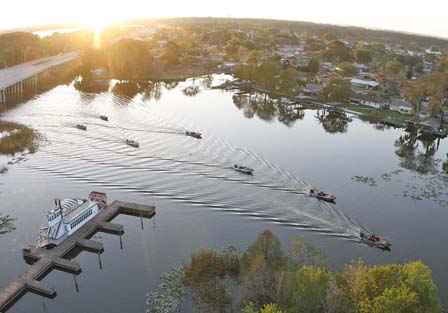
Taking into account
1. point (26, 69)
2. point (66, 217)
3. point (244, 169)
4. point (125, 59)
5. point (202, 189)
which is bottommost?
point (66, 217)

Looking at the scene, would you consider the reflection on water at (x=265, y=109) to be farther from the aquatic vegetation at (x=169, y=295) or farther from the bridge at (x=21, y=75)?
the bridge at (x=21, y=75)

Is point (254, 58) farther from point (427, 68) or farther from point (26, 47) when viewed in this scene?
point (26, 47)

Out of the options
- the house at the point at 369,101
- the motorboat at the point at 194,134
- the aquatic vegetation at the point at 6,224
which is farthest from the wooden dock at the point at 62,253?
the house at the point at 369,101

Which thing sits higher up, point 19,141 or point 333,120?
point 333,120

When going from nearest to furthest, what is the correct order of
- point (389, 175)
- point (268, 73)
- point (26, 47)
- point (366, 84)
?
point (389, 175) → point (268, 73) → point (366, 84) → point (26, 47)

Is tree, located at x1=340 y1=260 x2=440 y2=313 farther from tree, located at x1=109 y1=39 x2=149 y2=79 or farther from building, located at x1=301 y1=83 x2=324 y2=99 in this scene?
tree, located at x1=109 y1=39 x2=149 y2=79

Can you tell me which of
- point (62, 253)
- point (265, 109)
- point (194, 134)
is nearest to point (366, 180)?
point (194, 134)

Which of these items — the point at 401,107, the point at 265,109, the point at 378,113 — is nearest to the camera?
the point at 378,113

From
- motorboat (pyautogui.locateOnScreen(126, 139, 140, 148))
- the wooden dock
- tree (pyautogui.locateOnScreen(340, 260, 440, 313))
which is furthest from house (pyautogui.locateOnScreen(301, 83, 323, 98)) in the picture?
tree (pyautogui.locateOnScreen(340, 260, 440, 313))
